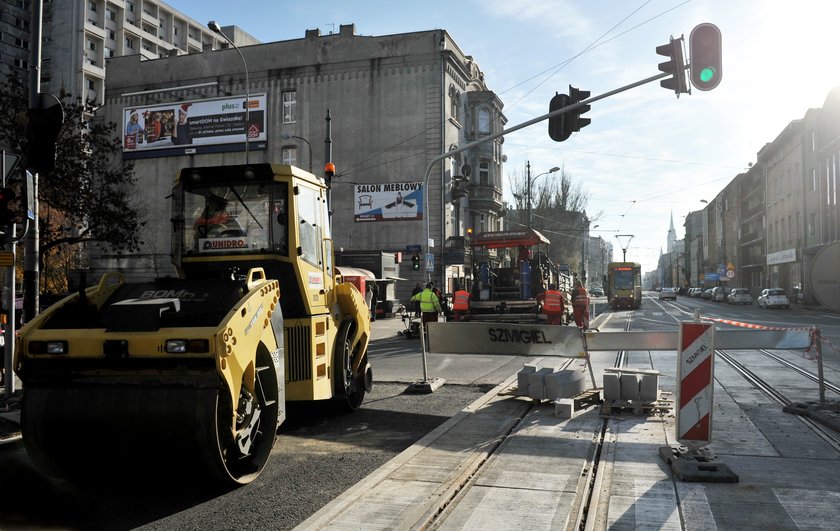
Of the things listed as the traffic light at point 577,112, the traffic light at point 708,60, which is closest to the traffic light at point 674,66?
the traffic light at point 708,60

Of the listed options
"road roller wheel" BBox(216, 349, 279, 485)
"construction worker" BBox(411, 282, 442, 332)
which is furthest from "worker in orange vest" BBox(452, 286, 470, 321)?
"road roller wheel" BBox(216, 349, 279, 485)

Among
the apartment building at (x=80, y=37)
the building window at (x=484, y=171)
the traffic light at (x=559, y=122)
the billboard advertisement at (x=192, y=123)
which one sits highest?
the apartment building at (x=80, y=37)

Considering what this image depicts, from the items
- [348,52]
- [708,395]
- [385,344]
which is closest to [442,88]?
[348,52]

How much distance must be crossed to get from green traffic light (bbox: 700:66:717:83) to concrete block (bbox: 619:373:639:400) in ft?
20.8

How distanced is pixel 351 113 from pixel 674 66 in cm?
2951

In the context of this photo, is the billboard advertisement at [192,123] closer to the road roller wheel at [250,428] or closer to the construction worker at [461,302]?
the construction worker at [461,302]

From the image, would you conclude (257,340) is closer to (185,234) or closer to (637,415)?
(185,234)

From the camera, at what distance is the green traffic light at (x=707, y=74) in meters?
11.9

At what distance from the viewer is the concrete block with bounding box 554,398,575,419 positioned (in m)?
7.90

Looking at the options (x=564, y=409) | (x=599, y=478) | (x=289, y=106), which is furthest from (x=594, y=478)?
(x=289, y=106)

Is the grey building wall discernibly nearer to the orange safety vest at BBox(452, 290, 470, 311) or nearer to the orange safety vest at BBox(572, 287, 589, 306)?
the orange safety vest at BBox(452, 290, 470, 311)

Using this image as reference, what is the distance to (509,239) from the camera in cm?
2252

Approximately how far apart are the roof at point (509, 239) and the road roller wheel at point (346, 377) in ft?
46.6

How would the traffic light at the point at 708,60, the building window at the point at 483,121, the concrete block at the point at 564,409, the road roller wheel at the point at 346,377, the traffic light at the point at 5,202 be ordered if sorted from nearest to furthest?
the road roller wheel at the point at 346,377 < the concrete block at the point at 564,409 < the traffic light at the point at 5,202 < the traffic light at the point at 708,60 < the building window at the point at 483,121
